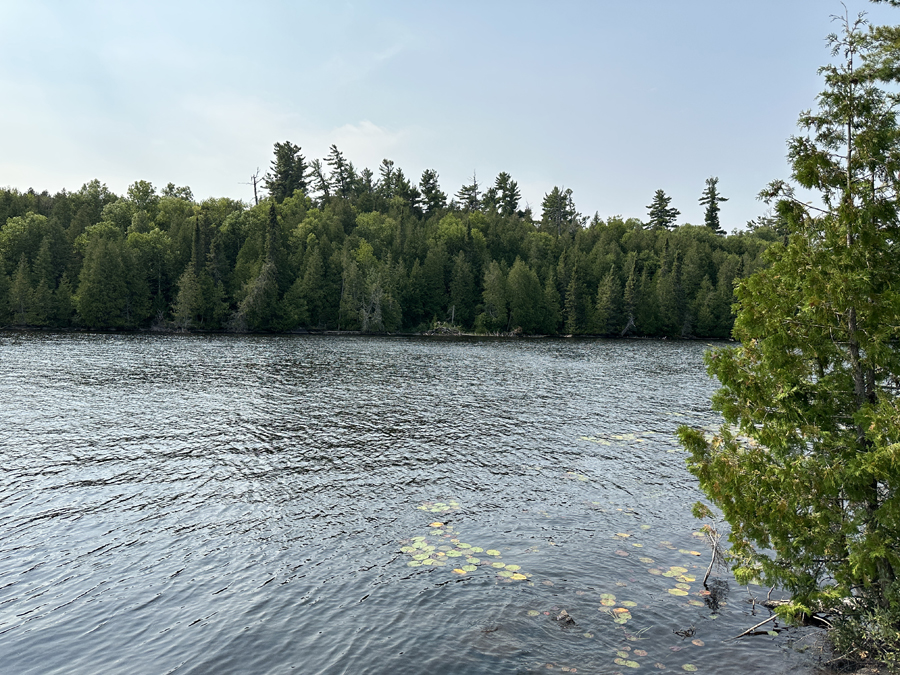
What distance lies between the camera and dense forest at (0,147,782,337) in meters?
119

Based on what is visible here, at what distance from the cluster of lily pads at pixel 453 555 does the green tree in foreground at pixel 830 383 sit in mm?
5626

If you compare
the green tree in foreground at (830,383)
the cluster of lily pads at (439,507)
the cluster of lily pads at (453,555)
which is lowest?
Answer: the cluster of lily pads at (453,555)

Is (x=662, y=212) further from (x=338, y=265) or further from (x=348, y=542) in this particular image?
(x=348, y=542)

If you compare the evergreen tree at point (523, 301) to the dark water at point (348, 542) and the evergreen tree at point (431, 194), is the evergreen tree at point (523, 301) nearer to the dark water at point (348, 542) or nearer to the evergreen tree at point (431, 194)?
the evergreen tree at point (431, 194)

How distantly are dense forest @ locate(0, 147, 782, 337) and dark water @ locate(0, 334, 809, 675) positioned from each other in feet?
283

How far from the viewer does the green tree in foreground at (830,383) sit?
8.94m

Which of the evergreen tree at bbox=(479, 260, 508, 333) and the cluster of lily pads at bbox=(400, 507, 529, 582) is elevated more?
the evergreen tree at bbox=(479, 260, 508, 333)

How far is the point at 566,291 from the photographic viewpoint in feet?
480

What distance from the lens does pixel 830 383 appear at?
372 inches

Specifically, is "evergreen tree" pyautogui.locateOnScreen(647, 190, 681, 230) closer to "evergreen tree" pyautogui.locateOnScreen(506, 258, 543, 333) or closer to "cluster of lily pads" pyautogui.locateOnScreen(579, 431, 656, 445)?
"evergreen tree" pyautogui.locateOnScreen(506, 258, 543, 333)

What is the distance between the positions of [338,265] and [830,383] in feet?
442

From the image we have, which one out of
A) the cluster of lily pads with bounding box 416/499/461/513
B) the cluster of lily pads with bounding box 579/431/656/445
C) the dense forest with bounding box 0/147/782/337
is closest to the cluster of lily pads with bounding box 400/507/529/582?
the cluster of lily pads with bounding box 416/499/461/513

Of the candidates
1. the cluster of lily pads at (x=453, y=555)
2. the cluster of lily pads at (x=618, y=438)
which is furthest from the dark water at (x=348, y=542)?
the cluster of lily pads at (x=618, y=438)

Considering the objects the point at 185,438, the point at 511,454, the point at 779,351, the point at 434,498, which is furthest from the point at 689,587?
the point at 185,438
